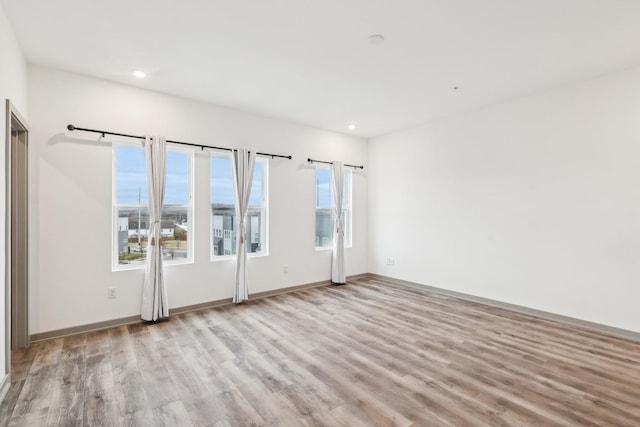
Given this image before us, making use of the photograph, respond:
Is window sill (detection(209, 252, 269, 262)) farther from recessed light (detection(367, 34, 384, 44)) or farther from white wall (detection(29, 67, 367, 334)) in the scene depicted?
recessed light (detection(367, 34, 384, 44))

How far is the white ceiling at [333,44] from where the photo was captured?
8.00 ft

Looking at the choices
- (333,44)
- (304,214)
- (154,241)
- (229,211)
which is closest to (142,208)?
(154,241)

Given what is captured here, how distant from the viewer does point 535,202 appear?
4.13m

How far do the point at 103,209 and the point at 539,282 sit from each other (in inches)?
217

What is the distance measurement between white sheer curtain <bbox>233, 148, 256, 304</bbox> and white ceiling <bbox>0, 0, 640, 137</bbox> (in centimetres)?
89

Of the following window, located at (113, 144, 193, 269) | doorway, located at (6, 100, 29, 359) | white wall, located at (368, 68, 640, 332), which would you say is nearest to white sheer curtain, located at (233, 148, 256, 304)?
window, located at (113, 144, 193, 269)

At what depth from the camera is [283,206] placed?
5238 millimetres

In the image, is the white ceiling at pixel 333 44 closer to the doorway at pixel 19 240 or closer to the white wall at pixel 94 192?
the white wall at pixel 94 192

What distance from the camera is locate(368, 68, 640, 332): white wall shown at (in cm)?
348

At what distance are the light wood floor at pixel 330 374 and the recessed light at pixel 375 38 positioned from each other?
115 inches

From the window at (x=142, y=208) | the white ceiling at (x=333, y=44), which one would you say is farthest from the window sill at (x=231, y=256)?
the white ceiling at (x=333, y=44)

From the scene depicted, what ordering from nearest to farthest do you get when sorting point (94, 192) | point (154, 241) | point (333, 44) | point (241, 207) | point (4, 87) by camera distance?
point (4, 87) → point (333, 44) → point (94, 192) → point (154, 241) → point (241, 207)

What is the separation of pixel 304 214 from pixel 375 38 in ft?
10.6

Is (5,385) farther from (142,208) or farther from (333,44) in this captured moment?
(333,44)
